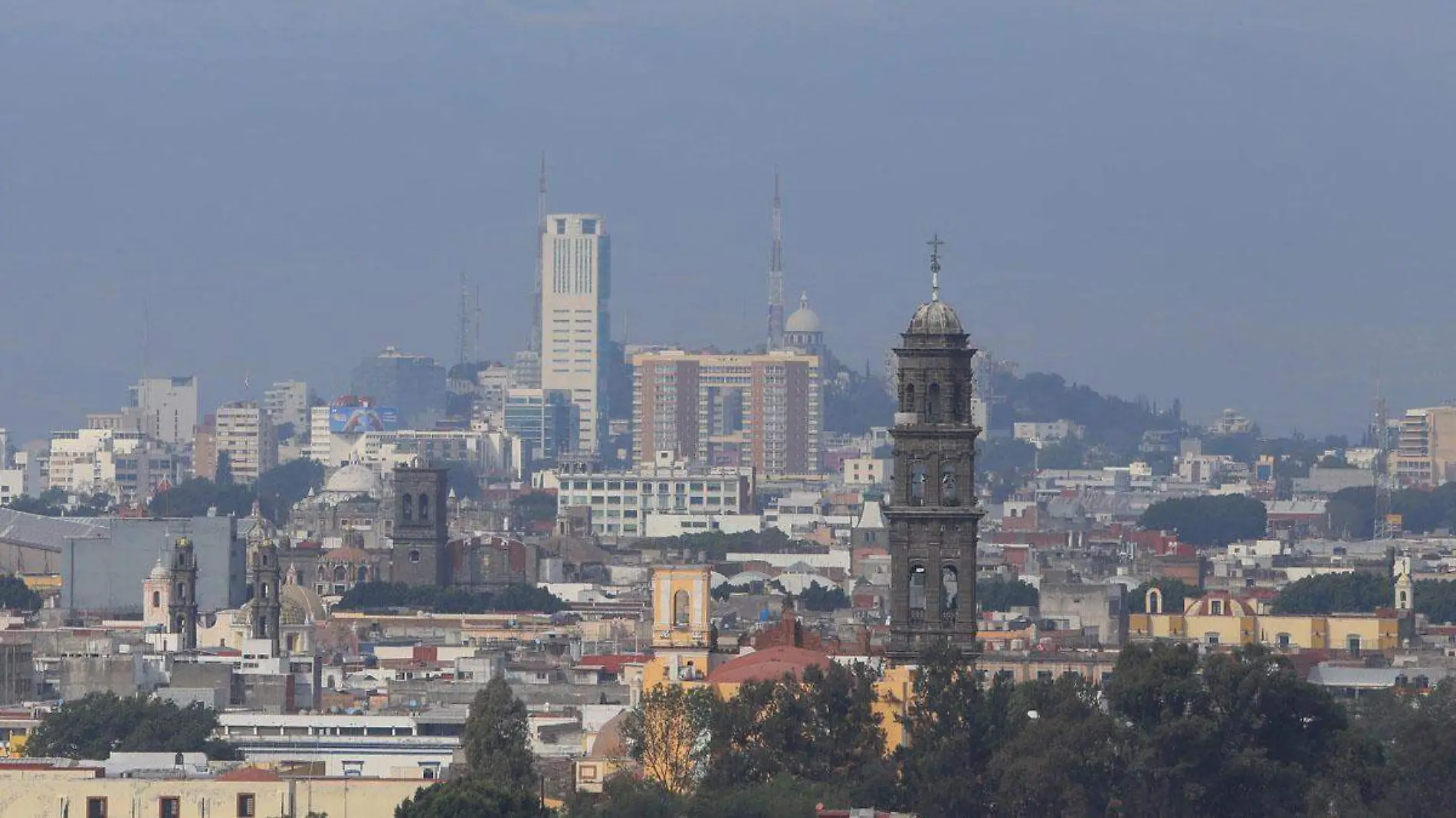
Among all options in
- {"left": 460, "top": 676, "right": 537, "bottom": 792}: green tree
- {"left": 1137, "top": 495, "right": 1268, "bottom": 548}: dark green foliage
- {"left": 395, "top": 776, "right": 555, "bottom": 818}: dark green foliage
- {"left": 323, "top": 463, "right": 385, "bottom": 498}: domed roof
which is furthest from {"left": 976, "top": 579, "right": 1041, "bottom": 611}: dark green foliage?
{"left": 323, "top": 463, "right": 385, "bottom": 498}: domed roof

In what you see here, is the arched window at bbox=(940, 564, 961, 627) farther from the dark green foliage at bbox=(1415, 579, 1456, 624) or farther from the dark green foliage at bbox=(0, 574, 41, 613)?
the dark green foliage at bbox=(0, 574, 41, 613)

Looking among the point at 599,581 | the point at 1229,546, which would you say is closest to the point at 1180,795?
the point at 599,581

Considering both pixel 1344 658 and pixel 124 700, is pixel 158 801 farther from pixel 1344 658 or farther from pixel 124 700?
pixel 1344 658

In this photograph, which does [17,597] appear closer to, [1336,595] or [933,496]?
[1336,595]

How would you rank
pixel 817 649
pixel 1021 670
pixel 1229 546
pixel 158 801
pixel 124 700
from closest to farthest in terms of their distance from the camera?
pixel 158 801 < pixel 817 649 < pixel 124 700 < pixel 1021 670 < pixel 1229 546

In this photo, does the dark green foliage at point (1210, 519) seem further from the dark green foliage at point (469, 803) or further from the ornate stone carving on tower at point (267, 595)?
the dark green foliage at point (469, 803)

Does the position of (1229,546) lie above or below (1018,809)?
above
